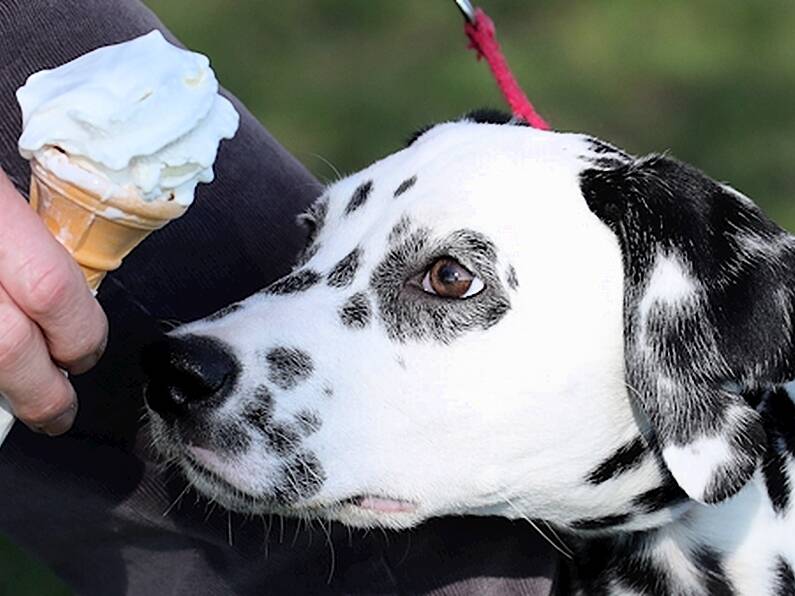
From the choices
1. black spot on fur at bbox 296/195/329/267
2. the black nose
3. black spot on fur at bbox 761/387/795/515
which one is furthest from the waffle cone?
black spot on fur at bbox 761/387/795/515

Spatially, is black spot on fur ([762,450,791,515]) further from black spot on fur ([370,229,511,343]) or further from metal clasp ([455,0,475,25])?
metal clasp ([455,0,475,25])

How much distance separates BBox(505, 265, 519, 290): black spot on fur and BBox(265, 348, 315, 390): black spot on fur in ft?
1.37

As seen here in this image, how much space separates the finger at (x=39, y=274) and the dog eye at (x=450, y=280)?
87cm

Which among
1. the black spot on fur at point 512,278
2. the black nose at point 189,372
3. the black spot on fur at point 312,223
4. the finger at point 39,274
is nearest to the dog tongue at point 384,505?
the black nose at point 189,372

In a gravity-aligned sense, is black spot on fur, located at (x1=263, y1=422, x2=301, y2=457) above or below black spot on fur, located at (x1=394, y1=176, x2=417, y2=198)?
below

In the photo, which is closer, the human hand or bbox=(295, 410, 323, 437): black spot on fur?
the human hand

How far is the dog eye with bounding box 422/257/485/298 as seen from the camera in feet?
10.9

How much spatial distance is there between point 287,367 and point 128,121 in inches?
28.8

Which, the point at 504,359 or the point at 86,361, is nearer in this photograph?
the point at 86,361

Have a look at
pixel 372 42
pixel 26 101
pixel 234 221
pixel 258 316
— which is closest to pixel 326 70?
pixel 372 42

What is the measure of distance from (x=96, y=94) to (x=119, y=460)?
1161 millimetres

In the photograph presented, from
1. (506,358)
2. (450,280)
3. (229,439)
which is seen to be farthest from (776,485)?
(229,439)

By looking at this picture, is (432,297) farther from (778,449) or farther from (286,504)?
(778,449)

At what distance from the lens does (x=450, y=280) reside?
132 inches
